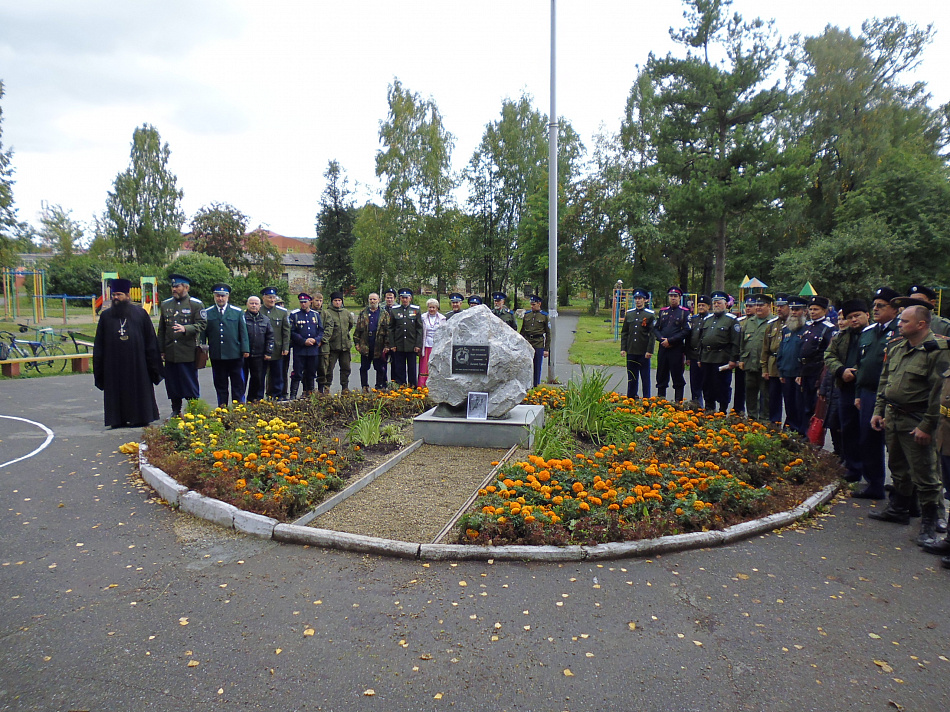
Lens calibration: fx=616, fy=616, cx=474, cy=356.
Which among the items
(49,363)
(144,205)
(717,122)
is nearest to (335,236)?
(144,205)

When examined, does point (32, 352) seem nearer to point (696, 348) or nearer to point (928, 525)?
point (696, 348)

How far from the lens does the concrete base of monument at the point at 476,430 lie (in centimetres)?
749

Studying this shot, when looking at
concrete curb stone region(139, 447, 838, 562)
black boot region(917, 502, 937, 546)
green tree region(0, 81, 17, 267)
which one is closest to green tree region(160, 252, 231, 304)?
green tree region(0, 81, 17, 267)

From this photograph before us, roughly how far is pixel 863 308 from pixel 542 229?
115 ft

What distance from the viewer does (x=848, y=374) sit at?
6.03 m

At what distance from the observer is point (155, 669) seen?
3127mm

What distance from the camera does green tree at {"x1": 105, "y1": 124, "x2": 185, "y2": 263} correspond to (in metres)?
50.7

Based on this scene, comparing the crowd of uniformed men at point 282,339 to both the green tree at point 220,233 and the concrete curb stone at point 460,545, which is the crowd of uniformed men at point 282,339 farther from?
the green tree at point 220,233

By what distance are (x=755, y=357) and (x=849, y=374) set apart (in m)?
2.58

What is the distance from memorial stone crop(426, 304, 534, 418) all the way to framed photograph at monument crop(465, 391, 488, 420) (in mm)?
62

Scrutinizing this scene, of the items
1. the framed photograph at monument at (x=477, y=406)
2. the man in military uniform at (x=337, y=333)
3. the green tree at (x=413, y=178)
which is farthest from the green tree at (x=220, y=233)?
the framed photograph at monument at (x=477, y=406)

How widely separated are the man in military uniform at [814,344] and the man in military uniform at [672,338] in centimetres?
232

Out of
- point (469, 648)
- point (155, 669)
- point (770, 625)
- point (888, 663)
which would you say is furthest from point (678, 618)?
point (155, 669)

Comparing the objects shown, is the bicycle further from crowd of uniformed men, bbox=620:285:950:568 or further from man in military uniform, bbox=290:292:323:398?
crowd of uniformed men, bbox=620:285:950:568
